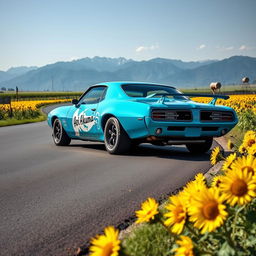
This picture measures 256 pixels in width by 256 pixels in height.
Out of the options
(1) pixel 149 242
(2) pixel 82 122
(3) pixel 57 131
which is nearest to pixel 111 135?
(2) pixel 82 122

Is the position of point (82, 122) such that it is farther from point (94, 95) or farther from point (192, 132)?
point (192, 132)

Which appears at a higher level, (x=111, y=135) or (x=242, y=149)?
(x=242, y=149)

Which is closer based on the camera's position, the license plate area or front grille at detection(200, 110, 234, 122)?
the license plate area

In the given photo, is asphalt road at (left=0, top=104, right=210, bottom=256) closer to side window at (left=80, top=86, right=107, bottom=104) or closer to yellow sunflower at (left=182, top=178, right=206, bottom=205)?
side window at (left=80, top=86, right=107, bottom=104)

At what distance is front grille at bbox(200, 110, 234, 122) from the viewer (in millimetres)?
7571

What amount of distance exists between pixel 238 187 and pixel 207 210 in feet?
0.56

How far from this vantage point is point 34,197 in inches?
193

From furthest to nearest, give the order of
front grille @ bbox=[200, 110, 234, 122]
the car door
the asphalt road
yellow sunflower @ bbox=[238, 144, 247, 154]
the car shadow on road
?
the car door
the car shadow on road
front grille @ bbox=[200, 110, 234, 122]
yellow sunflower @ bbox=[238, 144, 247, 154]
the asphalt road

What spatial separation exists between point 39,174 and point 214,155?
3596 millimetres

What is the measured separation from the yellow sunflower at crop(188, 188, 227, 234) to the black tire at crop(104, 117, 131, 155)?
6065 mm

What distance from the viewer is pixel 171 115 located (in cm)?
730

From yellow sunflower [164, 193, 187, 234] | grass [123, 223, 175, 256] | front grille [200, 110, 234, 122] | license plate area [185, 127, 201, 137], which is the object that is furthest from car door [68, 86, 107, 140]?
yellow sunflower [164, 193, 187, 234]

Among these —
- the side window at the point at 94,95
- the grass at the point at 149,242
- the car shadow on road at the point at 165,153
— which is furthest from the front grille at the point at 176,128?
the grass at the point at 149,242

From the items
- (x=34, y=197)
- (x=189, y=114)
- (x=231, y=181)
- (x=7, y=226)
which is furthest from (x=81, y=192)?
(x=231, y=181)
